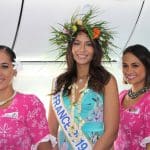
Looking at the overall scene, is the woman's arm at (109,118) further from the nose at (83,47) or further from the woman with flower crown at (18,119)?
the woman with flower crown at (18,119)

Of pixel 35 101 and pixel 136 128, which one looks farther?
pixel 136 128

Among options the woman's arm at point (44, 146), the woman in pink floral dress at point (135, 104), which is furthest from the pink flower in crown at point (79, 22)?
the woman's arm at point (44, 146)

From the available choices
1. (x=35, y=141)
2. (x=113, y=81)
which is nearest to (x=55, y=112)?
(x=113, y=81)

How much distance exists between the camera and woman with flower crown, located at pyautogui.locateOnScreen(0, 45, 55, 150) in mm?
2127

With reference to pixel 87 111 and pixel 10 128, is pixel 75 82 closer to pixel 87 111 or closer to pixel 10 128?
pixel 87 111

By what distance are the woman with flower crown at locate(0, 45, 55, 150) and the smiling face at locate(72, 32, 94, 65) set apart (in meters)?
0.45

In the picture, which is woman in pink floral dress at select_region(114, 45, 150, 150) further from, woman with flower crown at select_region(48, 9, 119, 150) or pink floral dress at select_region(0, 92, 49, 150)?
pink floral dress at select_region(0, 92, 49, 150)

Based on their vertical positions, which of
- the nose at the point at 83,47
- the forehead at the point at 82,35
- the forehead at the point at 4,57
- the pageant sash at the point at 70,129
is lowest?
the pageant sash at the point at 70,129

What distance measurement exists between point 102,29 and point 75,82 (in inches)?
13.4

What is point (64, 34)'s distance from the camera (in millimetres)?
2721

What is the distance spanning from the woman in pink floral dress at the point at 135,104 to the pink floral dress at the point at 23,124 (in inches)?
22.5

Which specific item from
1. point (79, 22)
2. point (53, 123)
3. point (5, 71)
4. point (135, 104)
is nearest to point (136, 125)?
point (135, 104)

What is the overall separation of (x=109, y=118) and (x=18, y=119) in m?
0.57

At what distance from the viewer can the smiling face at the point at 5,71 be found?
222 cm
